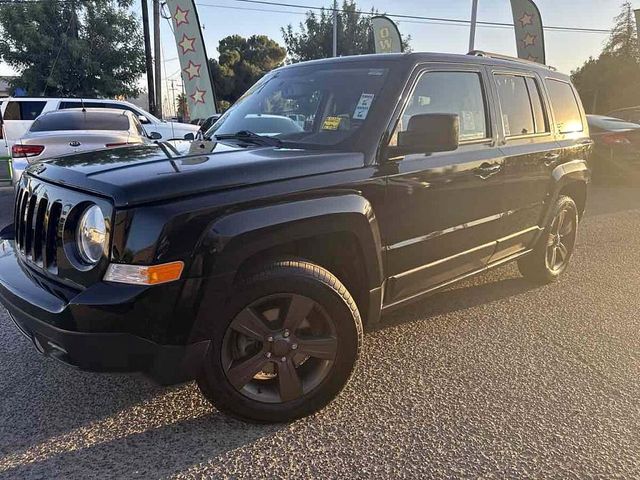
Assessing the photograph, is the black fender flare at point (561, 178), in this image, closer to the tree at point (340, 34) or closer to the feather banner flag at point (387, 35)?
the feather banner flag at point (387, 35)

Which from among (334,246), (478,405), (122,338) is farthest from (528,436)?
(122,338)

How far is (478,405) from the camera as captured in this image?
2.87 meters

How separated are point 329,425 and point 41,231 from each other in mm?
1748

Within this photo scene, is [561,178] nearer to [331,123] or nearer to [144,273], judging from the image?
[331,123]

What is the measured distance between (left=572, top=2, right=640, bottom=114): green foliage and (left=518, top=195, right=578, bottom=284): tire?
24671mm

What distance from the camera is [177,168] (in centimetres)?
243

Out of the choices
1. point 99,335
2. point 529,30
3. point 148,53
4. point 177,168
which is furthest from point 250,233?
point 148,53

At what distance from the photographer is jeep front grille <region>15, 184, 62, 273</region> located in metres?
2.45

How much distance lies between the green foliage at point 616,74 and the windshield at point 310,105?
26962 mm

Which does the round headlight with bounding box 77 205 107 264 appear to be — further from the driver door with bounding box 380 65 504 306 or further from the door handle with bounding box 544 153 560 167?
the door handle with bounding box 544 153 560 167

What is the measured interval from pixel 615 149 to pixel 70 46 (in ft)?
66.6

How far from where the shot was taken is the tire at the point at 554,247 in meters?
4.70

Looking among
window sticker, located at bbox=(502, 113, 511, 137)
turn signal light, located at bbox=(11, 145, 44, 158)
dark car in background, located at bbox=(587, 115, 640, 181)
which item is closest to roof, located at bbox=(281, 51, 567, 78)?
window sticker, located at bbox=(502, 113, 511, 137)

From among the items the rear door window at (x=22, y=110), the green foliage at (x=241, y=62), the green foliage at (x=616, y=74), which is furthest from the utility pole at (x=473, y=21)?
the green foliage at (x=241, y=62)
